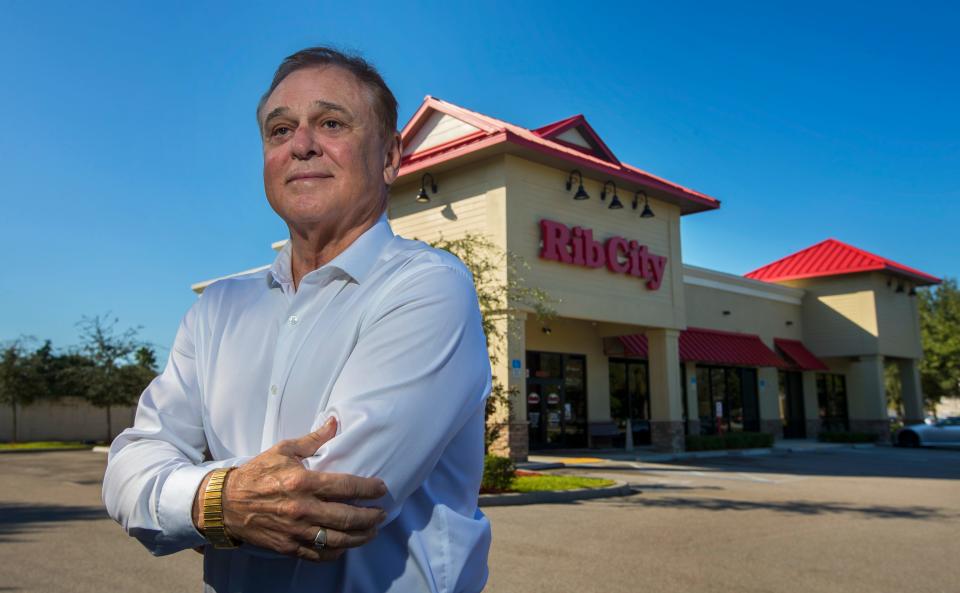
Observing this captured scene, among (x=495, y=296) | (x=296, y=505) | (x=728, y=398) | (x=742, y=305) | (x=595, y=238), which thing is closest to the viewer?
(x=296, y=505)

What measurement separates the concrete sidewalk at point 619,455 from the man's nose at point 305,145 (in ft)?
53.8

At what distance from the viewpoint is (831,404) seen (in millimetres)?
35250

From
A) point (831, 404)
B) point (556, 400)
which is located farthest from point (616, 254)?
point (831, 404)

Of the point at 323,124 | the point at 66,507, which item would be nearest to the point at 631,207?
the point at 66,507

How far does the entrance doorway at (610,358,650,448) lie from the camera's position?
25438mm

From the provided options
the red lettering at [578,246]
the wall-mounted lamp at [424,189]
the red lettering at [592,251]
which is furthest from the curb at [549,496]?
the wall-mounted lamp at [424,189]

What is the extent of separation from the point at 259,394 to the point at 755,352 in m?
29.5

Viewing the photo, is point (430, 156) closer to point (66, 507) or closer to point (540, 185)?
point (540, 185)

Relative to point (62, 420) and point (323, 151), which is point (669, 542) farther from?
point (62, 420)

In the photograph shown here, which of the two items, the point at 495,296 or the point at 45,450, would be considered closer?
the point at 495,296

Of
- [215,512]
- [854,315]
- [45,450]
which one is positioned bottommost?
[45,450]

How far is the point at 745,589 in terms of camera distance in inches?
244

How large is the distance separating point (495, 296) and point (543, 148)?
16.6 feet

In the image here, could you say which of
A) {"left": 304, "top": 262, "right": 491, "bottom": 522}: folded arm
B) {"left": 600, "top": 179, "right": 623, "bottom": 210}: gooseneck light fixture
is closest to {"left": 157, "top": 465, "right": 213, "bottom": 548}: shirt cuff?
{"left": 304, "top": 262, "right": 491, "bottom": 522}: folded arm
